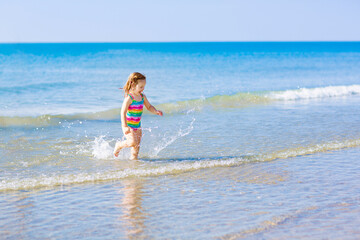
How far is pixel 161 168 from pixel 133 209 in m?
1.85

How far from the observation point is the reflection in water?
4281 millimetres

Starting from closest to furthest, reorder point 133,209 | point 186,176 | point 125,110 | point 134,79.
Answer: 1. point 133,209
2. point 186,176
3. point 134,79
4. point 125,110

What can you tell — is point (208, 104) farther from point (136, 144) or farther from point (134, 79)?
point (134, 79)

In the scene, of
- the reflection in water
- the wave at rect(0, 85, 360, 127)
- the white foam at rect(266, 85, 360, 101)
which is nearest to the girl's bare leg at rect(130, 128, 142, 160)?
the reflection in water

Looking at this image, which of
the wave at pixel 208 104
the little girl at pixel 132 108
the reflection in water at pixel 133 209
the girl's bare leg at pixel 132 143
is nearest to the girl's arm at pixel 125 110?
the little girl at pixel 132 108

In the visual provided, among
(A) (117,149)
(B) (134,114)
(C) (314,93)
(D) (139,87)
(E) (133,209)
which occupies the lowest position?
(E) (133,209)

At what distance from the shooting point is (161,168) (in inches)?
266

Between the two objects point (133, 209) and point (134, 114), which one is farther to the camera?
point (134, 114)

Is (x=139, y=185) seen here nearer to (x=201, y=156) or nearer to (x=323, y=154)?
(x=201, y=156)

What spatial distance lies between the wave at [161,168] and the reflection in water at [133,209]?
40 centimetres

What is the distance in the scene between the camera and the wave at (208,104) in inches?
460

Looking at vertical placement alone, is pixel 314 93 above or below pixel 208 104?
above

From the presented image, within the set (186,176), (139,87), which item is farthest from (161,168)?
(139,87)

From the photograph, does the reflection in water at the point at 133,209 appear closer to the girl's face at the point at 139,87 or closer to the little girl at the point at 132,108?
the little girl at the point at 132,108
